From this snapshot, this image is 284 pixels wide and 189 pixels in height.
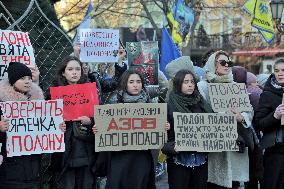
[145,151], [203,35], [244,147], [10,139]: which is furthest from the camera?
[203,35]

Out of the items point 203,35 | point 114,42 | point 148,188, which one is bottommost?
point 148,188

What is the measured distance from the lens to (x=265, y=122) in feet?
18.1

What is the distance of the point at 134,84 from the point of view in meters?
5.30

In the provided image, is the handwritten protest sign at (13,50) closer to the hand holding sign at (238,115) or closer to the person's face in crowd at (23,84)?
the person's face in crowd at (23,84)

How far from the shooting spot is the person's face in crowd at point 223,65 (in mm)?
5793

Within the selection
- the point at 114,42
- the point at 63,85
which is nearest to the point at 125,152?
the point at 63,85

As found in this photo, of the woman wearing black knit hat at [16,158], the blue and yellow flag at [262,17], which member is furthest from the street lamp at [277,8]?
the woman wearing black knit hat at [16,158]

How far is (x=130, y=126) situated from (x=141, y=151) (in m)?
0.29

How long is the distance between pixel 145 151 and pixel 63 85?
1.11 metres

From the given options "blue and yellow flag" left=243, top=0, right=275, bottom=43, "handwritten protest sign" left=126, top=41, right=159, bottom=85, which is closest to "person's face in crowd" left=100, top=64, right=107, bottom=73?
"handwritten protest sign" left=126, top=41, right=159, bottom=85

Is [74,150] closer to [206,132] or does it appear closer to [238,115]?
[206,132]

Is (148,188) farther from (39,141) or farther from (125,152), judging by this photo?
(39,141)

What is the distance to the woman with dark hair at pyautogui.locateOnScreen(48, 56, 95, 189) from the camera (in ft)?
17.0

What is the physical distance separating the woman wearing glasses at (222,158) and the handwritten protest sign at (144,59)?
1509mm
